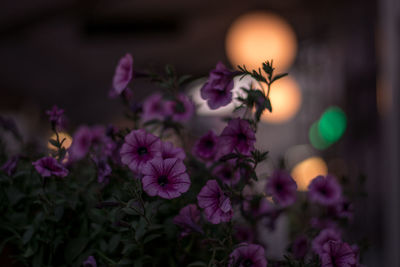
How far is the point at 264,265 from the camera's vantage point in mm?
482

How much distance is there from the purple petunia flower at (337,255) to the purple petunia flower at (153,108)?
0.39 meters

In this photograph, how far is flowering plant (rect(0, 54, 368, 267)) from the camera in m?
0.49

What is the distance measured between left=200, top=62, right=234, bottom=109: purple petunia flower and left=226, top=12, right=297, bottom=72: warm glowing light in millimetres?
2740

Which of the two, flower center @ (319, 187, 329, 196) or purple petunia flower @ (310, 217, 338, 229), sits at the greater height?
flower center @ (319, 187, 329, 196)

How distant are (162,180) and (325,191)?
0.31 metres

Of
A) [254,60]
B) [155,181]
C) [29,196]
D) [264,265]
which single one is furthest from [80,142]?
[254,60]

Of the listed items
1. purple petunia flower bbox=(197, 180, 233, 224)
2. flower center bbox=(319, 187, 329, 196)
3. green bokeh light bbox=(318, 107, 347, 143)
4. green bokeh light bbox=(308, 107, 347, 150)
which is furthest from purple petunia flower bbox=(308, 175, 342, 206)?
green bokeh light bbox=(318, 107, 347, 143)

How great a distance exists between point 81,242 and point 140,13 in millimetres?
5491

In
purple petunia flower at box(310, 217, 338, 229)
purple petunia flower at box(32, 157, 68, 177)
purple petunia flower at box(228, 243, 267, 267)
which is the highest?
purple petunia flower at box(32, 157, 68, 177)

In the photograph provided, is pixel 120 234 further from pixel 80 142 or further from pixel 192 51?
pixel 192 51

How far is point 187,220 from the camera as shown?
0.51 m

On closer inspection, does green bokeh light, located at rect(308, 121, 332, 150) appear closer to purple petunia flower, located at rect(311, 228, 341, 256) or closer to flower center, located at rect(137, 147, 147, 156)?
purple petunia flower, located at rect(311, 228, 341, 256)

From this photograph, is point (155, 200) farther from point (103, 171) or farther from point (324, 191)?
point (324, 191)

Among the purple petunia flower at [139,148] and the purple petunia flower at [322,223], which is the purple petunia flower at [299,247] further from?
the purple petunia flower at [139,148]
